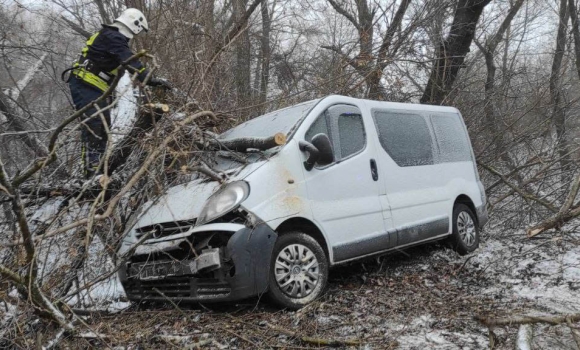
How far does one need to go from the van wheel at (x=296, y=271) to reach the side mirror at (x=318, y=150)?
63 centimetres

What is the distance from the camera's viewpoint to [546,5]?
13844mm

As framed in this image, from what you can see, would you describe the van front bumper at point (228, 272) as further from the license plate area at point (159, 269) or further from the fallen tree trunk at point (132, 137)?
the fallen tree trunk at point (132, 137)

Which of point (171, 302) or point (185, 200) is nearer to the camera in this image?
point (171, 302)

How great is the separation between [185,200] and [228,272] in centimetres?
77

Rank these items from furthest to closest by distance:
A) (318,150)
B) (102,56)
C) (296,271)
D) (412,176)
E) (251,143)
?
(412,176), (102,56), (251,143), (318,150), (296,271)

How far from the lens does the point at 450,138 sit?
6.41 metres

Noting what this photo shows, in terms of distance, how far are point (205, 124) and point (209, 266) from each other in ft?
5.45

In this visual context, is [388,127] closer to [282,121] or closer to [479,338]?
[282,121]

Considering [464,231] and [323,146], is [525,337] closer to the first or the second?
[323,146]

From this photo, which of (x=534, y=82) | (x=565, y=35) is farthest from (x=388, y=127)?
(x=565, y=35)

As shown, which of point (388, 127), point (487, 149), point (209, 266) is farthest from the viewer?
point (487, 149)

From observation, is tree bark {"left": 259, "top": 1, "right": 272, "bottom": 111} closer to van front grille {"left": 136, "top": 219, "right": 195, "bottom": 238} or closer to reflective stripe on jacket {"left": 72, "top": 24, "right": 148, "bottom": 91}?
reflective stripe on jacket {"left": 72, "top": 24, "right": 148, "bottom": 91}

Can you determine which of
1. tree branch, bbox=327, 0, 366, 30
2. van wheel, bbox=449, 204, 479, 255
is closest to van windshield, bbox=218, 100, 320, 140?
van wheel, bbox=449, 204, 479, 255

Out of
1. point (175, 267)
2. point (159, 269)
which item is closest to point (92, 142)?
point (159, 269)
